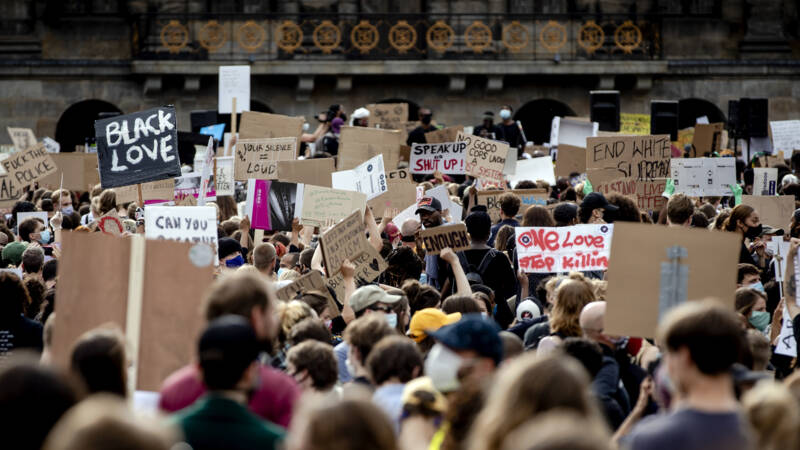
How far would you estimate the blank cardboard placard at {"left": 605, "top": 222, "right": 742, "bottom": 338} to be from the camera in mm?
5371

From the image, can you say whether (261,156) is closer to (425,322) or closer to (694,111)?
(425,322)

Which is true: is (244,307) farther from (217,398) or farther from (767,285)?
(767,285)

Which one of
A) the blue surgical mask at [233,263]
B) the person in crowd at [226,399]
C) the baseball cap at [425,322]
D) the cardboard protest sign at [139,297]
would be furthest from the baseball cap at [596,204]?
the person in crowd at [226,399]

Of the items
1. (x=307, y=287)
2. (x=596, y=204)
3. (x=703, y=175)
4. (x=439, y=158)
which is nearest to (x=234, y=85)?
(x=439, y=158)

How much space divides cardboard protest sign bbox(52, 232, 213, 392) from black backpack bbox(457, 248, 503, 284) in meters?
3.15

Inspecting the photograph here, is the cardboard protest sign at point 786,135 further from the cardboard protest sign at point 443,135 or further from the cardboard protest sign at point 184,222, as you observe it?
the cardboard protest sign at point 184,222

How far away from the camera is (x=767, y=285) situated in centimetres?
845

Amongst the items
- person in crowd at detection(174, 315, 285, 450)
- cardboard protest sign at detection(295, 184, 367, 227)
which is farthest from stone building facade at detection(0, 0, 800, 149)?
person in crowd at detection(174, 315, 285, 450)

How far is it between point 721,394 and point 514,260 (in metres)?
5.08

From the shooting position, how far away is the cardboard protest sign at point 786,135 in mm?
19281

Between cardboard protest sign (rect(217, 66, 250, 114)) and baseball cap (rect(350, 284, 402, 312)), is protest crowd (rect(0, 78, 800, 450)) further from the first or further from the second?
cardboard protest sign (rect(217, 66, 250, 114))

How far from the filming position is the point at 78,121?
94.4ft

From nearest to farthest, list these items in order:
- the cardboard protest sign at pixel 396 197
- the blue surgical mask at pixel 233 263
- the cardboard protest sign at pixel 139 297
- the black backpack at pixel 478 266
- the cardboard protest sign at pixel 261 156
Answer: the cardboard protest sign at pixel 139 297
the black backpack at pixel 478 266
the blue surgical mask at pixel 233 263
the cardboard protest sign at pixel 396 197
the cardboard protest sign at pixel 261 156

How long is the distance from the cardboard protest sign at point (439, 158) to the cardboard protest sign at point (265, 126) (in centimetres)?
134
